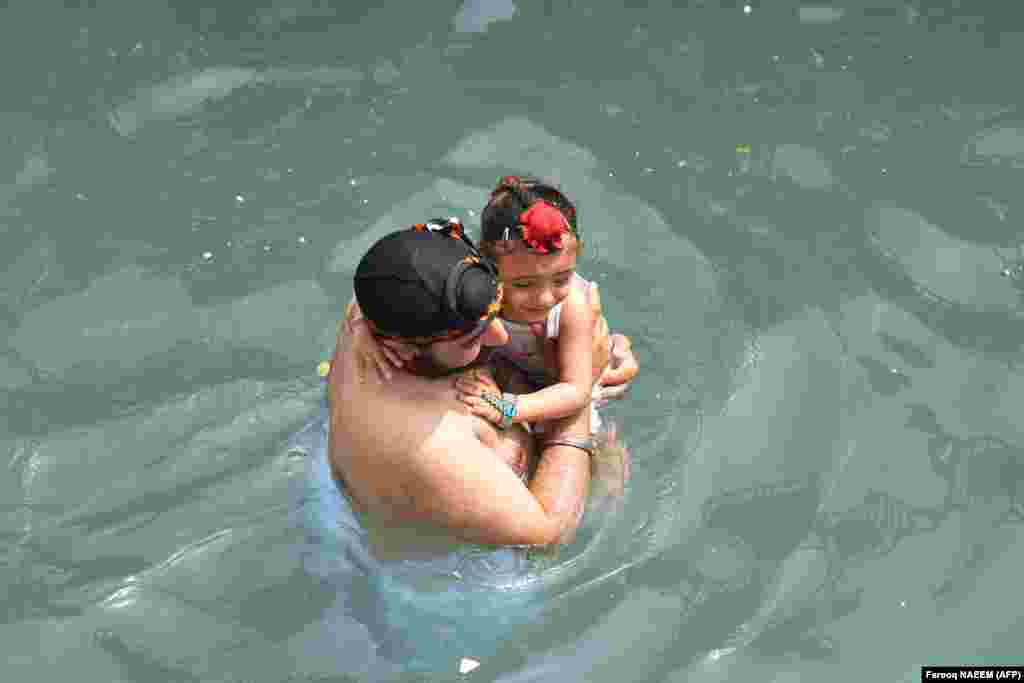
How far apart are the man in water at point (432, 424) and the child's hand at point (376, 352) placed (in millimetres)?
31

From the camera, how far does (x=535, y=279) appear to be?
385cm

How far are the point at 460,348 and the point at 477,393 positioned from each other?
258mm

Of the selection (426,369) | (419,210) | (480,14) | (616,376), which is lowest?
(616,376)

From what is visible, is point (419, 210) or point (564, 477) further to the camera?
point (419, 210)

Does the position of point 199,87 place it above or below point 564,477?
above

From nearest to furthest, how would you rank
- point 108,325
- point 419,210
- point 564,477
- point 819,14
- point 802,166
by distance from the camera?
point 564,477 < point 108,325 < point 419,210 < point 802,166 < point 819,14

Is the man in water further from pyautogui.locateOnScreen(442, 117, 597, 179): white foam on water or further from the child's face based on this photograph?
pyautogui.locateOnScreen(442, 117, 597, 179): white foam on water

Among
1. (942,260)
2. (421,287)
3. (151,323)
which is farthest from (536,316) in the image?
(942,260)

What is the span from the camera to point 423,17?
663 cm

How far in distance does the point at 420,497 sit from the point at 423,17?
12.7 ft

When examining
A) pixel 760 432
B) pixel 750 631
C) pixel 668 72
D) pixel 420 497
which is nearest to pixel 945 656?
pixel 750 631

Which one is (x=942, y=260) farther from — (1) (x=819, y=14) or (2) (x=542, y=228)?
(2) (x=542, y=228)

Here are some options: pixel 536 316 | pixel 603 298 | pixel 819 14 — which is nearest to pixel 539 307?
pixel 536 316

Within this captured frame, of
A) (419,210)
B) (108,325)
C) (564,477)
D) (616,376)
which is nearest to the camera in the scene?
(564,477)
